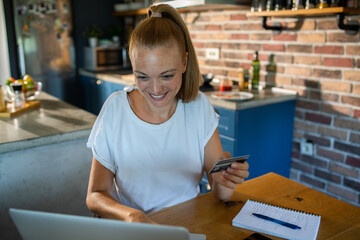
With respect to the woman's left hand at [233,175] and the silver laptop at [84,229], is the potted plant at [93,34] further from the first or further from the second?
the silver laptop at [84,229]

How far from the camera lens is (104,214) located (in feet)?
3.58

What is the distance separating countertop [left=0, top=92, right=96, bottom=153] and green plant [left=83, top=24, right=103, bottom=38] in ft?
6.86

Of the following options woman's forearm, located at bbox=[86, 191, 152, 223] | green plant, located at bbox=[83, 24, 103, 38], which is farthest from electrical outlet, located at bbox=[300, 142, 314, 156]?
green plant, located at bbox=[83, 24, 103, 38]

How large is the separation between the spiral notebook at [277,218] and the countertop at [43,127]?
1087 millimetres

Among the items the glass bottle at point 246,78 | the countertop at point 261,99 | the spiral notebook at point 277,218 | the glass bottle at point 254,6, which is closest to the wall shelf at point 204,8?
the glass bottle at point 254,6

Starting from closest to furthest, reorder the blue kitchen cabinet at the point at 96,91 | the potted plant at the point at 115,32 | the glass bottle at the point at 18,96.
→ the glass bottle at the point at 18,96 → the blue kitchen cabinet at the point at 96,91 → the potted plant at the point at 115,32

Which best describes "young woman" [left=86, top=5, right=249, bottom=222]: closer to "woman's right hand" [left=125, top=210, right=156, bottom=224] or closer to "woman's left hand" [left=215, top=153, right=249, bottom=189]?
"woman's left hand" [left=215, top=153, right=249, bottom=189]

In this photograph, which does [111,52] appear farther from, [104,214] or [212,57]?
[104,214]

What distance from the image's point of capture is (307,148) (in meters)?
2.59

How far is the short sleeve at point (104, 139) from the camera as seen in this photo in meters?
1.30

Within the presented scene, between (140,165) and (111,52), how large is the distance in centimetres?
304

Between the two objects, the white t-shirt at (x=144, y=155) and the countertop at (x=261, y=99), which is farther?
the countertop at (x=261, y=99)

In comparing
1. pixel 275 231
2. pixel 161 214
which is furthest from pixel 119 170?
pixel 275 231

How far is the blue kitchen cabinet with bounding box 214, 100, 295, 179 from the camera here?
2410 mm
